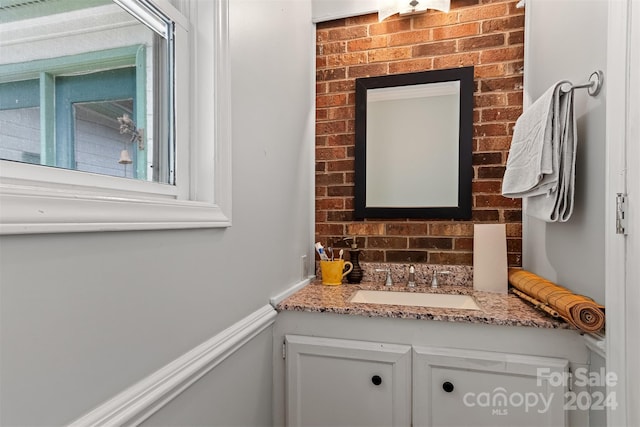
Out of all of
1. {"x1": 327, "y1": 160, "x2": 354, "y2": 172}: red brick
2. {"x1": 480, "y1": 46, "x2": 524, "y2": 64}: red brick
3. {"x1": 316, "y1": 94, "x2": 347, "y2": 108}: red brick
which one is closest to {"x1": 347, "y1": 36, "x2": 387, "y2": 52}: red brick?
{"x1": 316, "y1": 94, "x2": 347, "y2": 108}: red brick

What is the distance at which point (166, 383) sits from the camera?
0.76m

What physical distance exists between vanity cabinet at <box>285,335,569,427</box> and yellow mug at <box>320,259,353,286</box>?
406mm

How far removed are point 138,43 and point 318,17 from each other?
1218 millimetres

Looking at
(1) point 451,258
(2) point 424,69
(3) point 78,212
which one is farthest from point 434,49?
(3) point 78,212

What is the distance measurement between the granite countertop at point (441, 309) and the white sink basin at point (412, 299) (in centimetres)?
2

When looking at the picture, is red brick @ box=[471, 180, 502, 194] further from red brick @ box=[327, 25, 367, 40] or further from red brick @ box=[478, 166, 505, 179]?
red brick @ box=[327, 25, 367, 40]

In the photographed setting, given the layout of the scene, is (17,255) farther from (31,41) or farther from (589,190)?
(589,190)

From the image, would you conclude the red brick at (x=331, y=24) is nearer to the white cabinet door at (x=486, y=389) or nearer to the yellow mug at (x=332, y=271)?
the yellow mug at (x=332, y=271)

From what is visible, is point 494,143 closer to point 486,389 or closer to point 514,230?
point 514,230

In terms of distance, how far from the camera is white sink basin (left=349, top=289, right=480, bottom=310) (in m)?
1.49

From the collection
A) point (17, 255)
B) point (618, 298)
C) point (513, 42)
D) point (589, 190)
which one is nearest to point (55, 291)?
point (17, 255)

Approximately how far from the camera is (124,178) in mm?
779

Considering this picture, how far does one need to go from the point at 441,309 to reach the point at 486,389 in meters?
0.28

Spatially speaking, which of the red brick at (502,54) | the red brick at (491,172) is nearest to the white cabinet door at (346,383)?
the red brick at (491,172)
